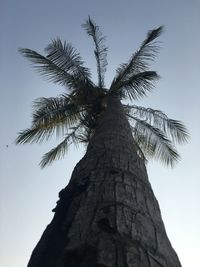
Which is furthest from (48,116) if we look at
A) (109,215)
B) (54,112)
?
(109,215)

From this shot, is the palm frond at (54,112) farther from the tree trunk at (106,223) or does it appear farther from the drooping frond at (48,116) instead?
the tree trunk at (106,223)

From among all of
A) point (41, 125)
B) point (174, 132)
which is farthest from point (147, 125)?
point (41, 125)

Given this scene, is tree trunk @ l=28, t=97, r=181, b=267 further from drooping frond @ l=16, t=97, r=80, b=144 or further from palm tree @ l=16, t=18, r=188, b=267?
drooping frond @ l=16, t=97, r=80, b=144

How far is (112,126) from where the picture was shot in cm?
512

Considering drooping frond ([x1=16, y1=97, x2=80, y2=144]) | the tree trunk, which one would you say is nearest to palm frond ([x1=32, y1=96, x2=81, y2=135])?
drooping frond ([x1=16, y1=97, x2=80, y2=144])

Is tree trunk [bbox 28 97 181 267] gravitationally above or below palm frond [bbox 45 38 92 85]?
below


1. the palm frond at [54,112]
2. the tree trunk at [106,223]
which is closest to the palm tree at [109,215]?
the tree trunk at [106,223]

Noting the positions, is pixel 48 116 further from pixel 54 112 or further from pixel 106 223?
pixel 106 223

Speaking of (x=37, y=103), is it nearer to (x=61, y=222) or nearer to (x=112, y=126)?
(x=112, y=126)

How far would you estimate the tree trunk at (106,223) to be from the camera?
227 centimetres

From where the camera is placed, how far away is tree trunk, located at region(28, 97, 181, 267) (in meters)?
2.27

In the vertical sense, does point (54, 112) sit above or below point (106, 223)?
above

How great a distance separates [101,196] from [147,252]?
746mm

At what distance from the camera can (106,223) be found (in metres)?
2.56
